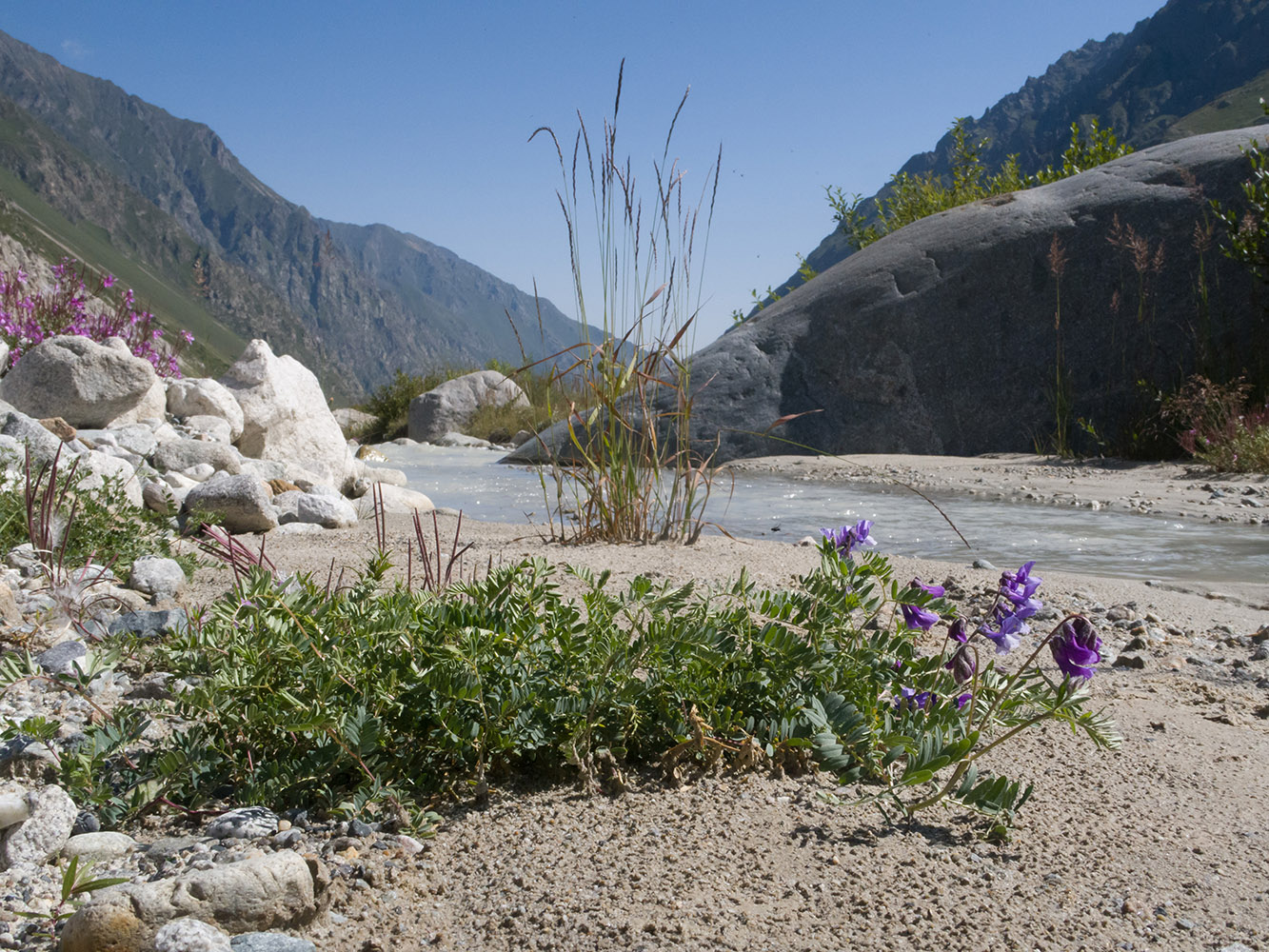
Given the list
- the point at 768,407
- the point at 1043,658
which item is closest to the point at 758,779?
the point at 1043,658

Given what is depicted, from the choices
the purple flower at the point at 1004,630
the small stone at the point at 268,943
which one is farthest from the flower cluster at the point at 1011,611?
the small stone at the point at 268,943

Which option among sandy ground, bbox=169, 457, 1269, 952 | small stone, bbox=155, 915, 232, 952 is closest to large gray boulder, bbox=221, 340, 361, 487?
sandy ground, bbox=169, 457, 1269, 952

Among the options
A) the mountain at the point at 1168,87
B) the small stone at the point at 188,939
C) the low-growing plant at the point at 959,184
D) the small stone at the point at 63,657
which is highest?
the mountain at the point at 1168,87

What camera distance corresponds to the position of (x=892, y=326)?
31.6 feet

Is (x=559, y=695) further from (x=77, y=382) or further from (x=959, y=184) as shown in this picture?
(x=959, y=184)

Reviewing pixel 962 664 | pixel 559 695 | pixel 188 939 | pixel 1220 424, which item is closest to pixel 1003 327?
pixel 1220 424

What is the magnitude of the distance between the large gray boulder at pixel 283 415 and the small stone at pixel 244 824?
19.8 ft

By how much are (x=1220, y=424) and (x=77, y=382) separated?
9.00 metres

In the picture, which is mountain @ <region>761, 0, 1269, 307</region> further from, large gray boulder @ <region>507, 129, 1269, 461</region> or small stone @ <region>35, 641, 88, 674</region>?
small stone @ <region>35, 641, 88, 674</region>

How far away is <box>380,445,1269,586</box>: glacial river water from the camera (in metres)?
4.35

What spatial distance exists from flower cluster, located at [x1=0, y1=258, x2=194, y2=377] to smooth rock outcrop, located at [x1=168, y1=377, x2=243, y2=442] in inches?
39.9

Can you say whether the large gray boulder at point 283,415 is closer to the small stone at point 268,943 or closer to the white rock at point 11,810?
the white rock at point 11,810

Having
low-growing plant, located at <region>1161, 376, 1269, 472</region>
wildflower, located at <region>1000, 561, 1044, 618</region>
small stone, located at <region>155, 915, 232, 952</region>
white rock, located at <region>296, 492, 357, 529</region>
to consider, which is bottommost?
small stone, located at <region>155, 915, 232, 952</region>

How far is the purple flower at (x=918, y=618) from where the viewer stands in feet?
5.49
